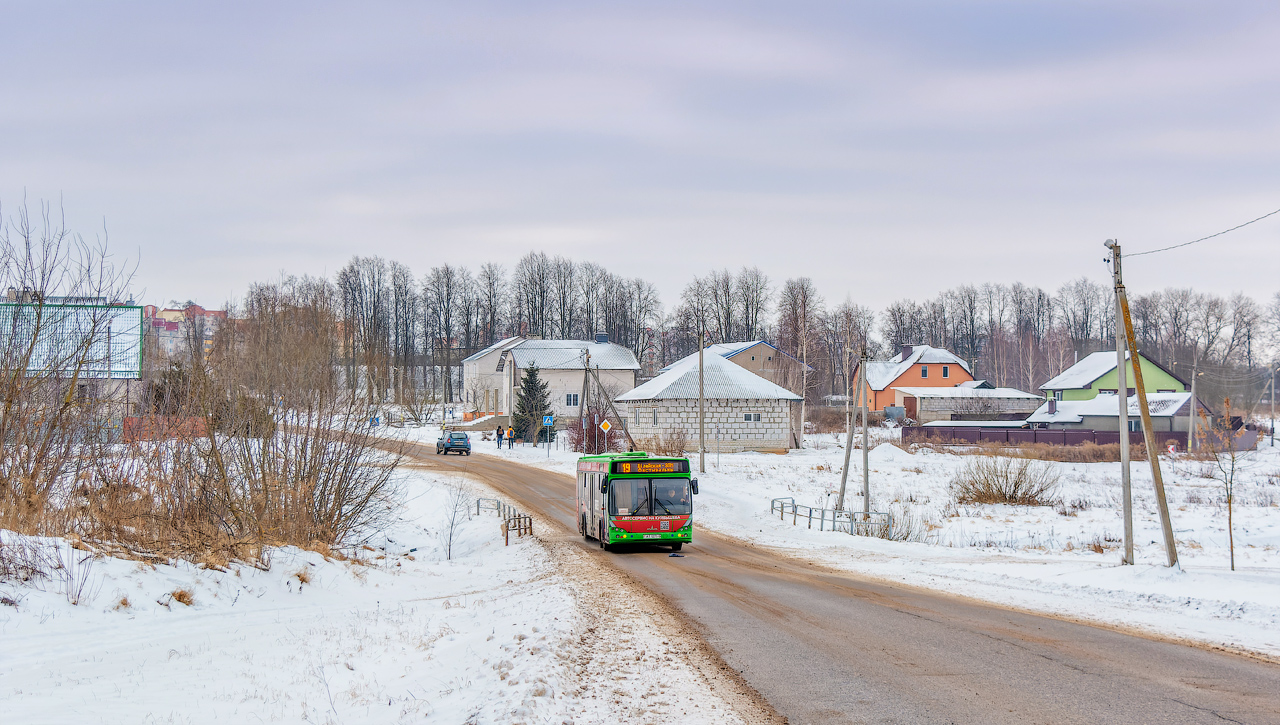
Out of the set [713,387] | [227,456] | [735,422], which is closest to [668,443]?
[735,422]

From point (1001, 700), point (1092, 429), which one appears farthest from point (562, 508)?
point (1092, 429)

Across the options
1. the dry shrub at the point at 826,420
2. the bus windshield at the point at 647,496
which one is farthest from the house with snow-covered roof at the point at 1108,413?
the bus windshield at the point at 647,496

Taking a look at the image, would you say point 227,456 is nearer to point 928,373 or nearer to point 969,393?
point 969,393

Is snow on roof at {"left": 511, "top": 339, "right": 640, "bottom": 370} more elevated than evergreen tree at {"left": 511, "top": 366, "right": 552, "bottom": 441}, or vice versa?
snow on roof at {"left": 511, "top": 339, "right": 640, "bottom": 370}

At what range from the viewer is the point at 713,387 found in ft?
198

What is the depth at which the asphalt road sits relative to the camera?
771 centimetres

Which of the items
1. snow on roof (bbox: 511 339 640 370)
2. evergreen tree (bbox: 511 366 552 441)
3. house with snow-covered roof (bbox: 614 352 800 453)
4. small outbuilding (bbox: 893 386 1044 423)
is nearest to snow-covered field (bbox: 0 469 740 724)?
house with snow-covered roof (bbox: 614 352 800 453)

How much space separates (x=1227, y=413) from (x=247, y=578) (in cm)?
1994

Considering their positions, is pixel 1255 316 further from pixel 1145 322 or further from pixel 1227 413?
pixel 1227 413

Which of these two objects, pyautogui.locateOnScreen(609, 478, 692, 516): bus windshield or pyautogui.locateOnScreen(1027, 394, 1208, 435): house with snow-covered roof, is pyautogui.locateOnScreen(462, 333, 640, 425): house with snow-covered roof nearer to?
pyautogui.locateOnScreen(1027, 394, 1208, 435): house with snow-covered roof

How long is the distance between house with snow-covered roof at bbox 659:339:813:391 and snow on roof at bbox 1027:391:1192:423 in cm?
2143

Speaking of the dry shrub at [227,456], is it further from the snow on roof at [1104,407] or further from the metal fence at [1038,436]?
the snow on roof at [1104,407]

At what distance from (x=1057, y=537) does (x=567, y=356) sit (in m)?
60.6

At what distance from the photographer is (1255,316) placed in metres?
112
